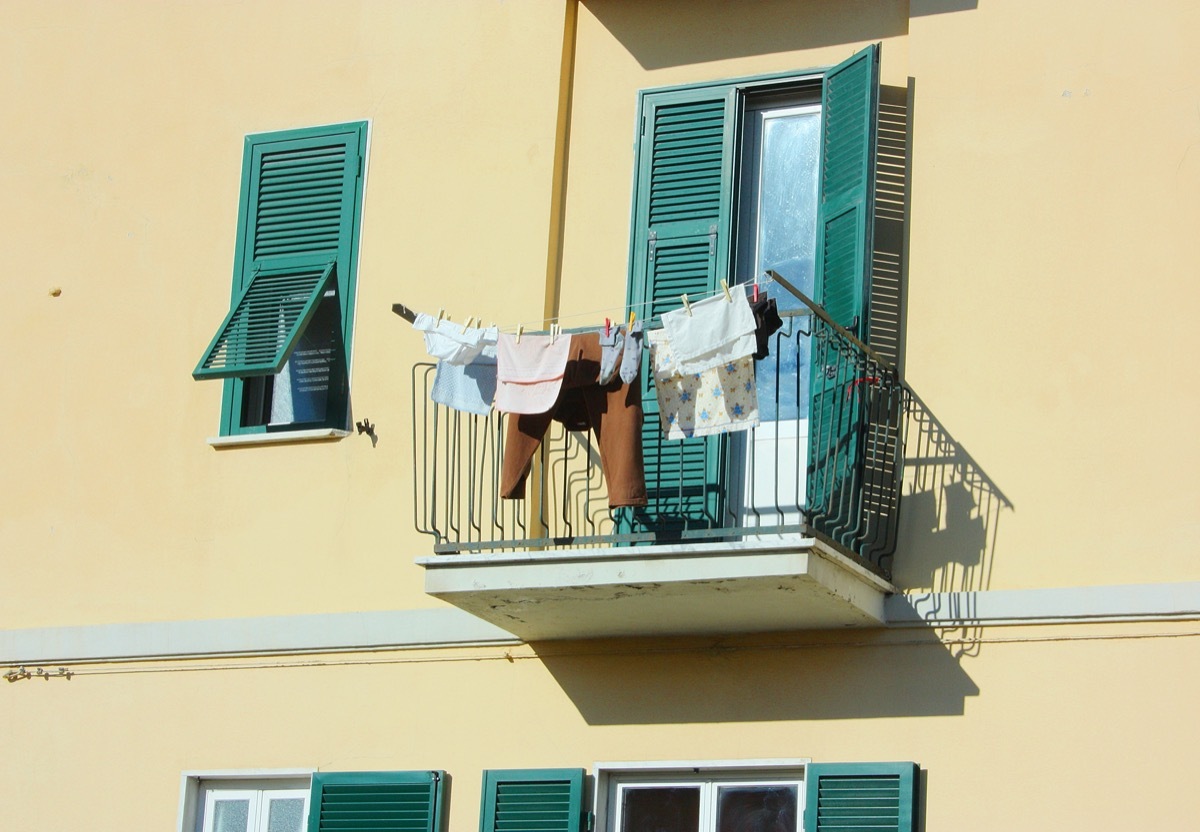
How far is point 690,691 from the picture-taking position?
9.88m

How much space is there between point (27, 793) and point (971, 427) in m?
4.96

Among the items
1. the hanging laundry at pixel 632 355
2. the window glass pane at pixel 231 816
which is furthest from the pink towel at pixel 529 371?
the window glass pane at pixel 231 816

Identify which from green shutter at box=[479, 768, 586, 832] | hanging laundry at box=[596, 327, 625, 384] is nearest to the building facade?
green shutter at box=[479, 768, 586, 832]

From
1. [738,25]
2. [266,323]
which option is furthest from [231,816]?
[738,25]

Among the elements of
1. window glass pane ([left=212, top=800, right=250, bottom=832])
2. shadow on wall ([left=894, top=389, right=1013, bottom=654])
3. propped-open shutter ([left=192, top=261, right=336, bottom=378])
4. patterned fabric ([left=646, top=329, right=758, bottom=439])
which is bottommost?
window glass pane ([left=212, top=800, right=250, bottom=832])

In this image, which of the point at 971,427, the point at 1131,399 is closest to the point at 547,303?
the point at 971,427

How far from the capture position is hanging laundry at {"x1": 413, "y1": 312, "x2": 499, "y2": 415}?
9852 millimetres

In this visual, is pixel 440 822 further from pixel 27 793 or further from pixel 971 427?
pixel 971 427

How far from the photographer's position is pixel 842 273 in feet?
33.4

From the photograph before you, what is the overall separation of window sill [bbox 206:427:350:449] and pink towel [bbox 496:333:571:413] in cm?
143

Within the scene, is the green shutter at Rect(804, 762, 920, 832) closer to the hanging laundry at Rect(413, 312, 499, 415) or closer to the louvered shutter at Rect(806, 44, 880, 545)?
the louvered shutter at Rect(806, 44, 880, 545)

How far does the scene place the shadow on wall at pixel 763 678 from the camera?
9461 mm

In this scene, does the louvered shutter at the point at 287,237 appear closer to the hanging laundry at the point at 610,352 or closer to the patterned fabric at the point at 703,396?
the hanging laundry at the point at 610,352

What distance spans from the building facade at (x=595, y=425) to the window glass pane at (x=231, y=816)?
0.06 feet
